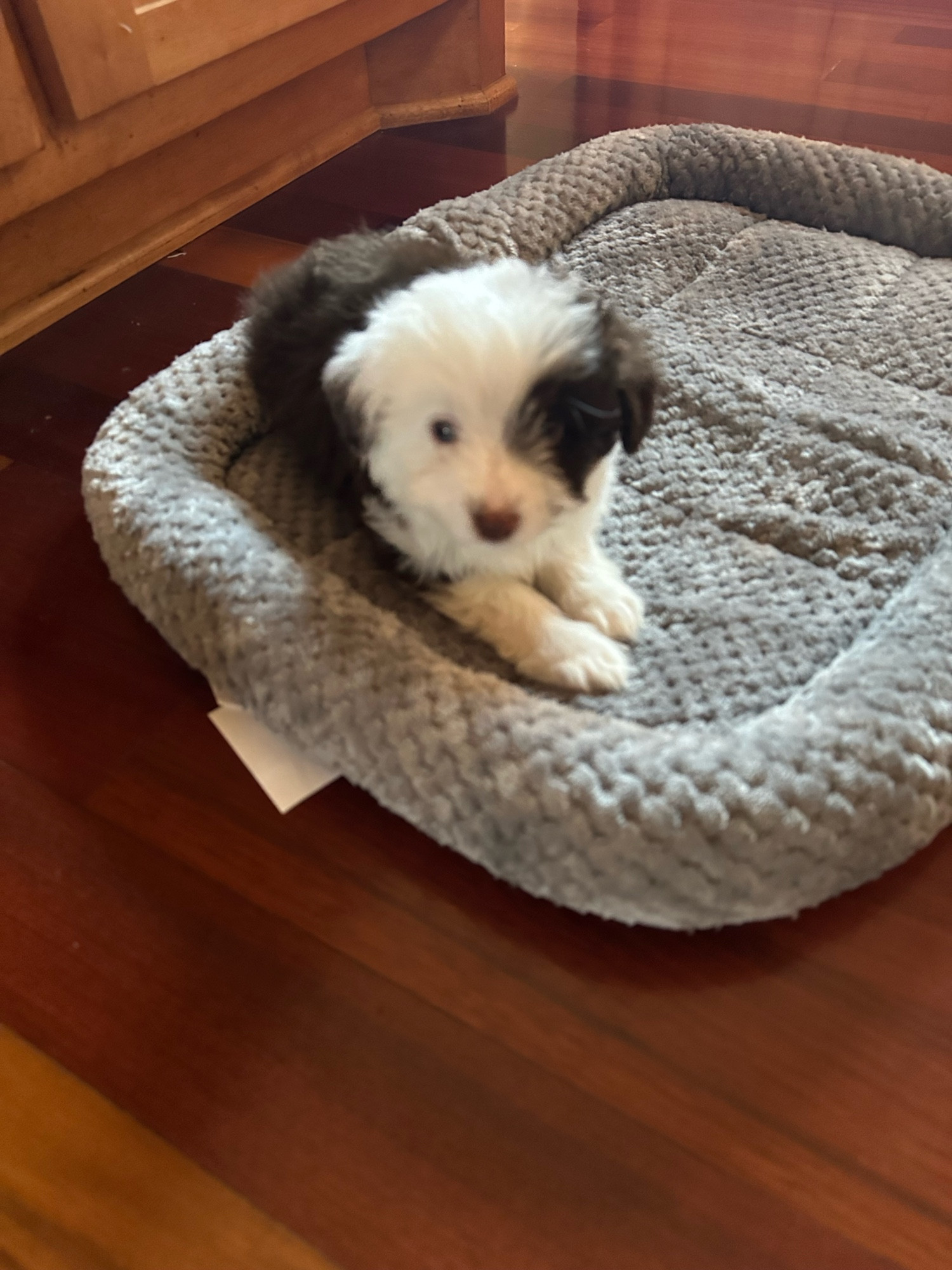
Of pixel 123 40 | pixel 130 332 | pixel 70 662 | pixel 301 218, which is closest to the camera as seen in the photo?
pixel 70 662

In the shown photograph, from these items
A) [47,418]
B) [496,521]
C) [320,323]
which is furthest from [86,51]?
[496,521]

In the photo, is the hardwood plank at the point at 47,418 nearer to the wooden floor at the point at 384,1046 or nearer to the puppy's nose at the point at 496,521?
the wooden floor at the point at 384,1046

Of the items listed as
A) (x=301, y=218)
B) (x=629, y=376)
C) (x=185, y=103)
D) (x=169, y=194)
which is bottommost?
(x=301, y=218)

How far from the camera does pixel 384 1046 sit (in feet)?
Result: 3.18

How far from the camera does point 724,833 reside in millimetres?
966

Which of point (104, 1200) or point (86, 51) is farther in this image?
point (86, 51)

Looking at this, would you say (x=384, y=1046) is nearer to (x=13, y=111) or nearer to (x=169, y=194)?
(x=13, y=111)

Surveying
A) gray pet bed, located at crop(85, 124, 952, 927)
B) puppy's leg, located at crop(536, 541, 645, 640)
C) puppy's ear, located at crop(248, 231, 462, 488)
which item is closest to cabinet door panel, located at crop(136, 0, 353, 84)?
gray pet bed, located at crop(85, 124, 952, 927)

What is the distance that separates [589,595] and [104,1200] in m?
0.88

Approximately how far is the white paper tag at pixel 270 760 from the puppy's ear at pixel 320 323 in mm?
351

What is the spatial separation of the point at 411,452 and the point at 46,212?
1.46 m

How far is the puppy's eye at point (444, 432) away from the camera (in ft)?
3.28

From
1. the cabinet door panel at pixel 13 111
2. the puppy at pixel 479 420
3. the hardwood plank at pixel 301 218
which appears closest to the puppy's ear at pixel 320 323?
the puppy at pixel 479 420

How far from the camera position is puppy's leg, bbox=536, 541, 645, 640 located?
128 centimetres
